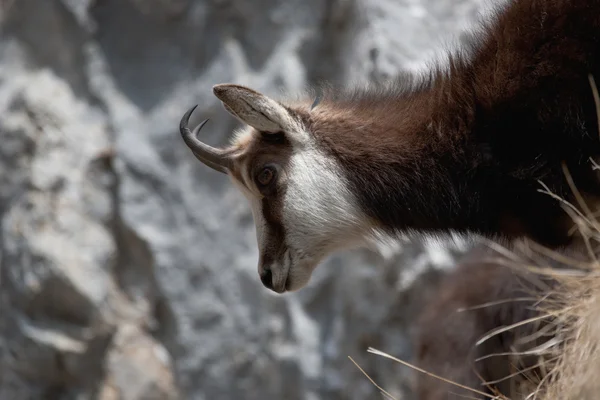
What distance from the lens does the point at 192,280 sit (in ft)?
18.9

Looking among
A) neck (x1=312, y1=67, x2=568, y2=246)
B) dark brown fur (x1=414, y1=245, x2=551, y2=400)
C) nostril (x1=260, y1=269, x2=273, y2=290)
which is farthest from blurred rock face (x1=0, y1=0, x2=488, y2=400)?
neck (x1=312, y1=67, x2=568, y2=246)

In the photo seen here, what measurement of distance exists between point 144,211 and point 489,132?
11.1ft

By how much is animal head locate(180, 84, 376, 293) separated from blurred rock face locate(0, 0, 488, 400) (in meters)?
2.05

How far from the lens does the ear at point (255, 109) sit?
3.09 metres

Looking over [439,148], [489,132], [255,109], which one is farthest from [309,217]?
[489,132]

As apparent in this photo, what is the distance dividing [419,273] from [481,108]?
2.07 m

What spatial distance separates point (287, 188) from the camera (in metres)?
3.24

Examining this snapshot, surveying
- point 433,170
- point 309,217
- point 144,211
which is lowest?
point 144,211

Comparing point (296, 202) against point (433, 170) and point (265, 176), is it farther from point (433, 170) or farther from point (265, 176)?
point (433, 170)

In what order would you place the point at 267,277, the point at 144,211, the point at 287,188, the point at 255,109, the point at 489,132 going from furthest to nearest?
the point at 144,211
the point at 267,277
the point at 287,188
the point at 255,109
the point at 489,132

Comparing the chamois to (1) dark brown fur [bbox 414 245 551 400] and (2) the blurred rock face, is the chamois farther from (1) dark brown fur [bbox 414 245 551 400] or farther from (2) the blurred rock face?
(2) the blurred rock face

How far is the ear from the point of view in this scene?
3.09 metres

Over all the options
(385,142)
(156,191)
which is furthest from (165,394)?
(385,142)

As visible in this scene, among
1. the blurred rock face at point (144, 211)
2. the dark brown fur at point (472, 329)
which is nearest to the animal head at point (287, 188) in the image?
the dark brown fur at point (472, 329)
